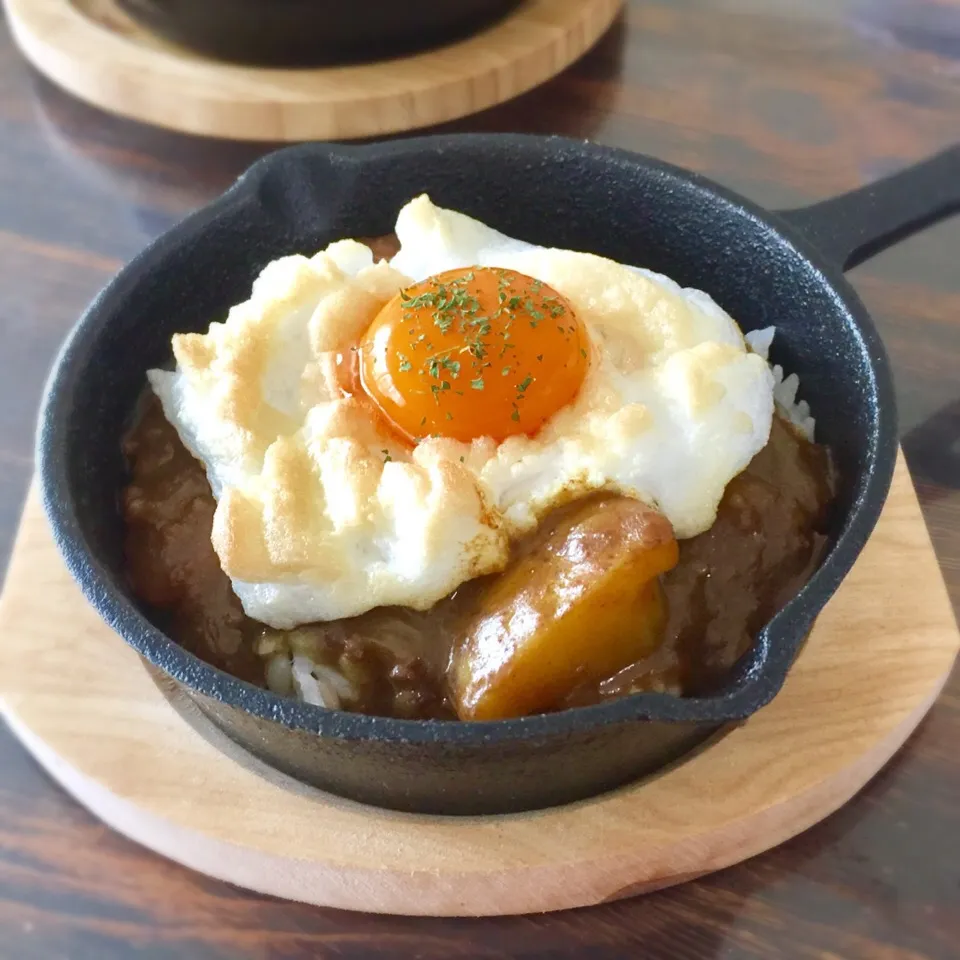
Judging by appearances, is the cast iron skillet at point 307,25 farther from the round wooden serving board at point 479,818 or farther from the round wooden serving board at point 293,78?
the round wooden serving board at point 479,818

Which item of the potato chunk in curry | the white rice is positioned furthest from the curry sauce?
the white rice

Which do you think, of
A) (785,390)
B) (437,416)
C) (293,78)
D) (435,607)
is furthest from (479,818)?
(293,78)

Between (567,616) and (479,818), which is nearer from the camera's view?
(567,616)

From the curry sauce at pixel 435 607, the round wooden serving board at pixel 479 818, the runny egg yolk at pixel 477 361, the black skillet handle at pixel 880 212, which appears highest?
the black skillet handle at pixel 880 212

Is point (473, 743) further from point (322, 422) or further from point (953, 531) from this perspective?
point (953, 531)

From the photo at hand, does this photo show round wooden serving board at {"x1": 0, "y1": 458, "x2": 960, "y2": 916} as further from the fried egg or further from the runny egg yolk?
the runny egg yolk

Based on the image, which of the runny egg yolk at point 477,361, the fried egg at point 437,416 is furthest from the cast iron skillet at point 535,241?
the runny egg yolk at point 477,361

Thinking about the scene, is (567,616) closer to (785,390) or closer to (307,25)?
(785,390)

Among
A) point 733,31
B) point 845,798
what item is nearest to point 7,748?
point 845,798
